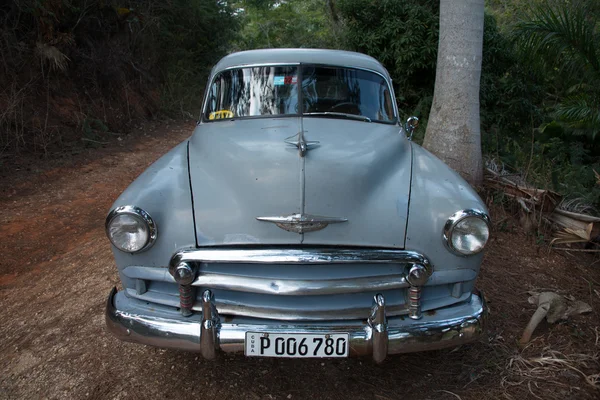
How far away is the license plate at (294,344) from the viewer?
6.73 ft

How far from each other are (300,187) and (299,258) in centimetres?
38

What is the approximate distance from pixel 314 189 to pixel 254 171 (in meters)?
0.34

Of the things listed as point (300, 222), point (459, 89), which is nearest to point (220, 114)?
point (300, 222)

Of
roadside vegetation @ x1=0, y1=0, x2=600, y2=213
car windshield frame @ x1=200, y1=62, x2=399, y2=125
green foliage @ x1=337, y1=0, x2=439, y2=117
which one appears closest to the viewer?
car windshield frame @ x1=200, y1=62, x2=399, y2=125

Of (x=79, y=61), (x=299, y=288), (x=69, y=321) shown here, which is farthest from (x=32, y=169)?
(x=299, y=288)

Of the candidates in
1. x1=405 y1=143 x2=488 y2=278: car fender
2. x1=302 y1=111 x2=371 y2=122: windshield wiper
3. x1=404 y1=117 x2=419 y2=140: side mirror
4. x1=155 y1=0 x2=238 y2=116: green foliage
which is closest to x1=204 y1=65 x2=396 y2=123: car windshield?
x1=302 y1=111 x2=371 y2=122: windshield wiper

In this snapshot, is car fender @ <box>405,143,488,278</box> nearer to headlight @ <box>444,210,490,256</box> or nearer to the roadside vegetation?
headlight @ <box>444,210,490,256</box>

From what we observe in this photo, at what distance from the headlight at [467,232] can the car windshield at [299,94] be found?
1.23 meters

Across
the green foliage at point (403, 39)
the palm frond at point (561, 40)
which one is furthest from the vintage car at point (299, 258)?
the green foliage at point (403, 39)

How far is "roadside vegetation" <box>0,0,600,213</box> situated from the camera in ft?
18.3

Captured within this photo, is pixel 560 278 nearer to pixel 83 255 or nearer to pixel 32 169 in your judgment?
pixel 83 255

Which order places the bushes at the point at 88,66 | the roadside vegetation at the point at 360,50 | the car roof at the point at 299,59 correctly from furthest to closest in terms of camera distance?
the bushes at the point at 88,66, the roadside vegetation at the point at 360,50, the car roof at the point at 299,59

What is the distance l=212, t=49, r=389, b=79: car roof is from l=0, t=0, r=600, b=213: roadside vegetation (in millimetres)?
2266

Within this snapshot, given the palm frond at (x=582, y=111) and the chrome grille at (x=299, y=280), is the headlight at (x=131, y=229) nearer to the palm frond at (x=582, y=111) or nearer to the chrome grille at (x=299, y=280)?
the chrome grille at (x=299, y=280)
